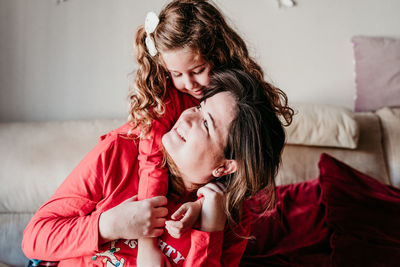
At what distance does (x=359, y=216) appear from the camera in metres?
1.77

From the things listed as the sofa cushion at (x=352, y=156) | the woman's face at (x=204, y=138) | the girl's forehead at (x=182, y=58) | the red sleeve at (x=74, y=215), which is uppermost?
the girl's forehead at (x=182, y=58)

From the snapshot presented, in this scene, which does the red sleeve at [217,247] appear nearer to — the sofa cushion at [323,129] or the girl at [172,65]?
the girl at [172,65]

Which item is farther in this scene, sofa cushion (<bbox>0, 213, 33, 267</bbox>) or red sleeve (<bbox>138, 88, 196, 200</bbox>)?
sofa cushion (<bbox>0, 213, 33, 267</bbox>)

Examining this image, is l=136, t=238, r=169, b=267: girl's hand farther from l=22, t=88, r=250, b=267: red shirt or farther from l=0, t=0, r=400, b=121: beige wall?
l=0, t=0, r=400, b=121: beige wall

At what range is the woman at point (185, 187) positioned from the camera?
3.33 ft

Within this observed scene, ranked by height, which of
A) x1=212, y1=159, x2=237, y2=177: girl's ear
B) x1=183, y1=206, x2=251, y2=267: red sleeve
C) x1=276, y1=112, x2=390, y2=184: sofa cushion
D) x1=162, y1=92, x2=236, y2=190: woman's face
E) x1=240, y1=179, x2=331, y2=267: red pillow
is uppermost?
x1=162, y1=92, x2=236, y2=190: woman's face

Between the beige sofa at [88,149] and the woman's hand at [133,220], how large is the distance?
3.38 feet

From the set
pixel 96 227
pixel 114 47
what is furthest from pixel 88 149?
pixel 96 227

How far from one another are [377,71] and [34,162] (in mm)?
2236

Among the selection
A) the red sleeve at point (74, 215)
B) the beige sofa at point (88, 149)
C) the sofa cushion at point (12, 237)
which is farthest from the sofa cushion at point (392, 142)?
the sofa cushion at point (12, 237)

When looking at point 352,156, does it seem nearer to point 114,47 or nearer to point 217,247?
point 217,247

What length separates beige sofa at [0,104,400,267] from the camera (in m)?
1.92

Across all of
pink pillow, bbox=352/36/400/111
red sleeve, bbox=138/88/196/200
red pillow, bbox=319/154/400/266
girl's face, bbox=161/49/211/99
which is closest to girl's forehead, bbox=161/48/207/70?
girl's face, bbox=161/49/211/99

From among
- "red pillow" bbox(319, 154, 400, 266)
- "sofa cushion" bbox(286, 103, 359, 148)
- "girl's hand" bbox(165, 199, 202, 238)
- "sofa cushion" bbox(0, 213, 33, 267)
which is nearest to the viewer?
"girl's hand" bbox(165, 199, 202, 238)
